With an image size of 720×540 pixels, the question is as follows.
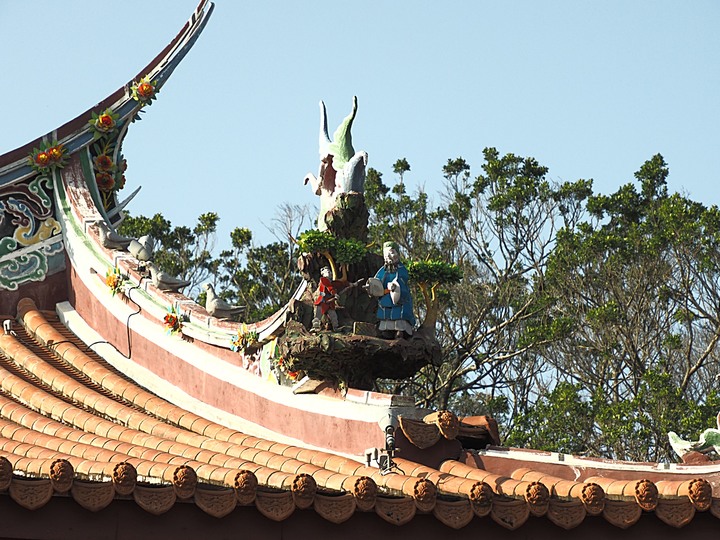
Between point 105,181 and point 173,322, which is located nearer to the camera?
point 173,322

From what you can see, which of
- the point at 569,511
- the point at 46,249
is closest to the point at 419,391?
the point at 46,249

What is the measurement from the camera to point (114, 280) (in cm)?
1227

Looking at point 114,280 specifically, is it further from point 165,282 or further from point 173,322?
point 173,322

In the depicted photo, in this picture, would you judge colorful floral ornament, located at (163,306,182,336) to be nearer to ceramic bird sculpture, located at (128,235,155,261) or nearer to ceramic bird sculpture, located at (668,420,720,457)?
ceramic bird sculpture, located at (128,235,155,261)

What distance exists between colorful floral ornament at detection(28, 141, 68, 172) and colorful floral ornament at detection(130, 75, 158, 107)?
2.90 ft

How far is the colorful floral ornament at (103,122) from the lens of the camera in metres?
13.5

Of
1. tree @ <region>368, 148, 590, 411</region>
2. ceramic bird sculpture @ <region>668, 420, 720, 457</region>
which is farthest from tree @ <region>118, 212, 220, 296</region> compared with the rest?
ceramic bird sculpture @ <region>668, 420, 720, 457</region>

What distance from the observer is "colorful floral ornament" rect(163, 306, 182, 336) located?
11516 mm

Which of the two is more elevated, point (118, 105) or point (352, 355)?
point (118, 105)

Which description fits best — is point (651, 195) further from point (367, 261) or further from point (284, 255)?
point (367, 261)

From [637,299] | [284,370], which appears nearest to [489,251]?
[637,299]

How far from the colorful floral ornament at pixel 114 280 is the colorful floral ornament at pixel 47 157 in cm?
140

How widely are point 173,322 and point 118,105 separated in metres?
2.95

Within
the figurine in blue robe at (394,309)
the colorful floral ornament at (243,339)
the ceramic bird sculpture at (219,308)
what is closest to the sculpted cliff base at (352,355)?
the figurine in blue robe at (394,309)
